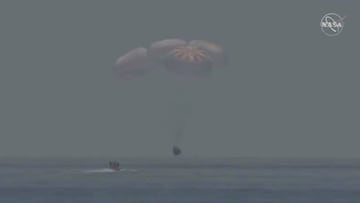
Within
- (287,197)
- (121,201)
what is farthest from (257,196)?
(121,201)

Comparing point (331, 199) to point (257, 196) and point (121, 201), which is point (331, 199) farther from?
point (121, 201)

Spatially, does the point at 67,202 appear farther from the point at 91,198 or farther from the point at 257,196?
the point at 257,196

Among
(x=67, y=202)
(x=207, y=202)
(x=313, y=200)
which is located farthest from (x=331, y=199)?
(x=67, y=202)

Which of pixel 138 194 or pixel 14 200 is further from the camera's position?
pixel 138 194

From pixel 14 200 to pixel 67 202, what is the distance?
20.5 ft

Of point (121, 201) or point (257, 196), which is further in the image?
point (257, 196)

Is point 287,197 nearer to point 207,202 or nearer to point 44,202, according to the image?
point 207,202

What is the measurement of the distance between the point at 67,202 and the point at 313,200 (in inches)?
1092

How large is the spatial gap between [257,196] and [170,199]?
12.2 meters

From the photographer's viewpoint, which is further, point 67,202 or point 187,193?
Result: point 187,193

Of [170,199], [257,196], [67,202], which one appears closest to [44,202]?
[67,202]

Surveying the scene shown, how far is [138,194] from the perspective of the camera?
199125 mm

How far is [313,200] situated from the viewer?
185 m

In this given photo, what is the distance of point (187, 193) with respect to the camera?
655 feet
